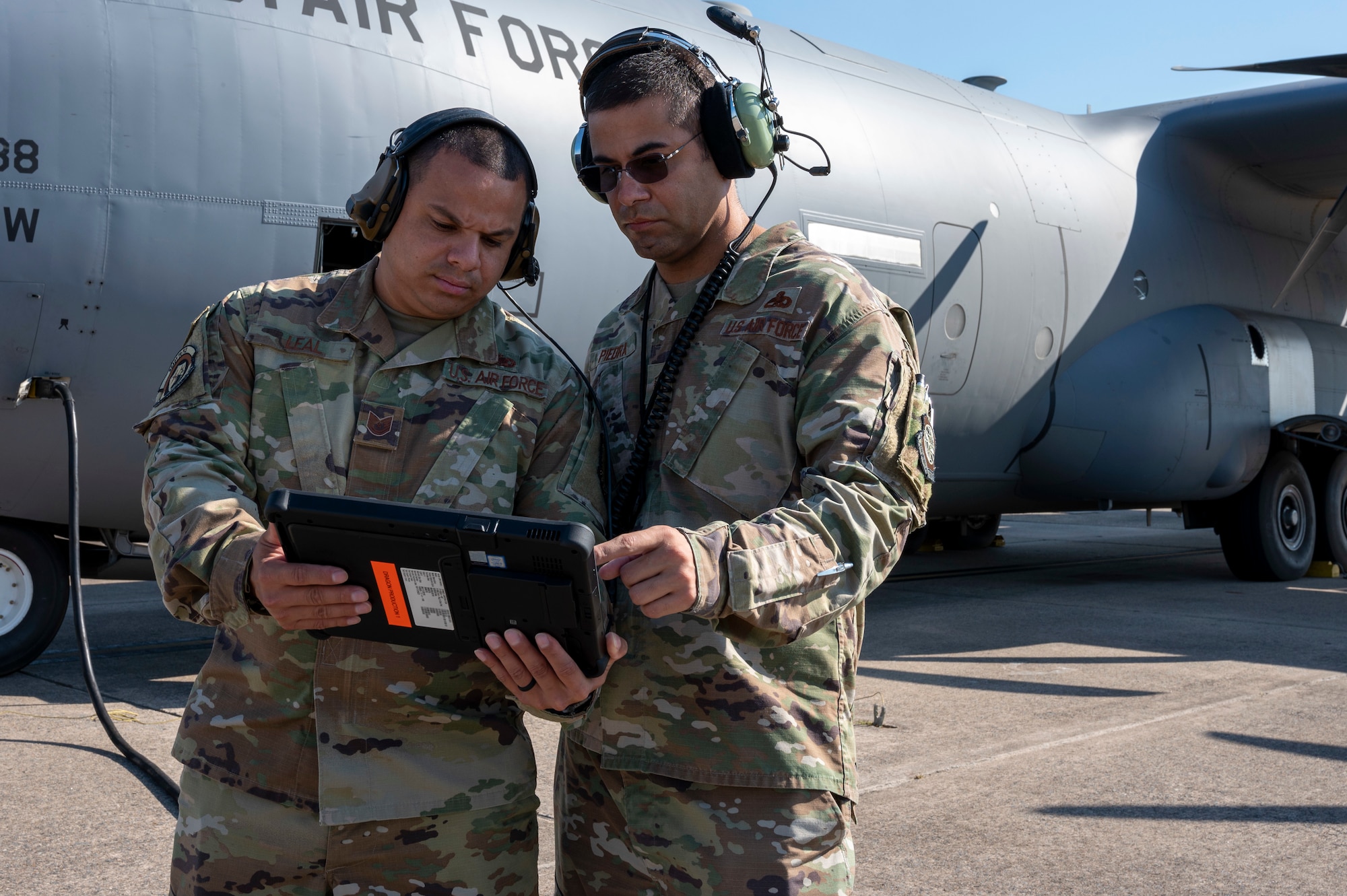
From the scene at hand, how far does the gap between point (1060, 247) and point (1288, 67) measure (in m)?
2.73

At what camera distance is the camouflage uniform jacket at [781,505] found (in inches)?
66.4

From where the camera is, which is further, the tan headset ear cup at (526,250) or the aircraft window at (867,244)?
the aircraft window at (867,244)

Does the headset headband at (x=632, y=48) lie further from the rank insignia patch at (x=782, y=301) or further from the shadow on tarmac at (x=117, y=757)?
the shadow on tarmac at (x=117, y=757)

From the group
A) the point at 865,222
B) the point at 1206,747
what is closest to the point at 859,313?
the point at 1206,747

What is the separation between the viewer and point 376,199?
1.98 metres

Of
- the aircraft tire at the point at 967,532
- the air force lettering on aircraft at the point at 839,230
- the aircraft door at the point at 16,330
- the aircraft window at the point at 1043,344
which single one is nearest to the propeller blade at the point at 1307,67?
the air force lettering on aircraft at the point at 839,230

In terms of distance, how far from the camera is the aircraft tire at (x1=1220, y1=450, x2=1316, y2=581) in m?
9.84

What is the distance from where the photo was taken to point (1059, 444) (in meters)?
8.47

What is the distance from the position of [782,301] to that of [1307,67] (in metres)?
8.99

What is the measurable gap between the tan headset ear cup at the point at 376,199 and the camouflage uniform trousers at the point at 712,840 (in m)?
1.02

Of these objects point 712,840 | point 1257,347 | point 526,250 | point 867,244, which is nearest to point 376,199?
point 526,250

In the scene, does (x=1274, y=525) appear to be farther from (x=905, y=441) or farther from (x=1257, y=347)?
(x=905, y=441)

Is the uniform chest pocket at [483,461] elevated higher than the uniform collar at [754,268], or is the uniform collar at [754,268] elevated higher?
the uniform collar at [754,268]

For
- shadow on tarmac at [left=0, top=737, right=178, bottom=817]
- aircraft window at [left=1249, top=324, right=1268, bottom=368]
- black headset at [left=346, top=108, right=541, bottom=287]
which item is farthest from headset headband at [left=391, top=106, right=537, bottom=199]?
aircraft window at [left=1249, top=324, right=1268, bottom=368]
